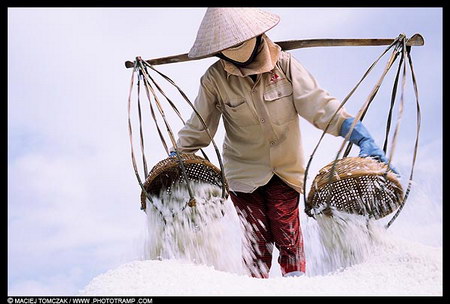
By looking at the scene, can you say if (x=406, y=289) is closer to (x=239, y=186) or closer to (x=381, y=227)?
(x=381, y=227)

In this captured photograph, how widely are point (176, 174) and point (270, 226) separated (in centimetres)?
50

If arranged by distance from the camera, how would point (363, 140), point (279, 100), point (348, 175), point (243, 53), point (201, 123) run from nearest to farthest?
point (348, 175) → point (363, 140) → point (243, 53) → point (279, 100) → point (201, 123)

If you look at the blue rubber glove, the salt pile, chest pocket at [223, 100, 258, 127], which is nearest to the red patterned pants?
the salt pile

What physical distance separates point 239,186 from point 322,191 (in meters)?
0.44

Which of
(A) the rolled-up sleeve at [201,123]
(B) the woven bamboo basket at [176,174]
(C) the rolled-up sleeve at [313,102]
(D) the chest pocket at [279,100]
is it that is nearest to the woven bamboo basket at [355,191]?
(C) the rolled-up sleeve at [313,102]

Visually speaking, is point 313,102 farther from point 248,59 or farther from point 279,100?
point 248,59

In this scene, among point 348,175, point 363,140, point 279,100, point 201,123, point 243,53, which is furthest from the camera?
point 201,123

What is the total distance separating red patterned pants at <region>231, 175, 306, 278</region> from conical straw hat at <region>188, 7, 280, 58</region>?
0.67 m

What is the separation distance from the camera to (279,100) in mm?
2686

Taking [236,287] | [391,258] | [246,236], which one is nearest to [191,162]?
[246,236]

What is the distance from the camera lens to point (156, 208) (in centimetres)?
271

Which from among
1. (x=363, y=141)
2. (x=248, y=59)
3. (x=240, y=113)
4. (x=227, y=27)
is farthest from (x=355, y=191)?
(x=227, y=27)

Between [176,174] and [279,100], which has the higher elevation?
[279,100]

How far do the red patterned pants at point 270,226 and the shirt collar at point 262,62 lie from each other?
51cm
